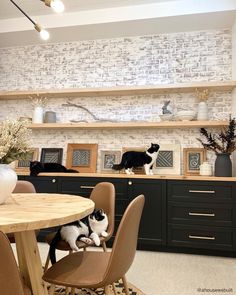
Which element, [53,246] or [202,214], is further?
[202,214]

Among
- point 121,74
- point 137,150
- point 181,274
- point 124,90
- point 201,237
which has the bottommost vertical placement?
point 181,274

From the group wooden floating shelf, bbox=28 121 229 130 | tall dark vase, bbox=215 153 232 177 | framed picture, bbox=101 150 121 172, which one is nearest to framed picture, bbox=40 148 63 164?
wooden floating shelf, bbox=28 121 229 130

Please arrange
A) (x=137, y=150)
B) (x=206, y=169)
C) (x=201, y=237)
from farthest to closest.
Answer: (x=137, y=150), (x=206, y=169), (x=201, y=237)

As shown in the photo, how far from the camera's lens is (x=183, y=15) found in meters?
3.38

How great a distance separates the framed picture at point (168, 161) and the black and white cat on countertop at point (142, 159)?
27 cm

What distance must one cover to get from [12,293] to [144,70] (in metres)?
3.66

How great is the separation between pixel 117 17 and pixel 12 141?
2886 mm

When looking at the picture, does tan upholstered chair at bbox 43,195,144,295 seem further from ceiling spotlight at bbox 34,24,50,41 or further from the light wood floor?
ceiling spotlight at bbox 34,24,50,41

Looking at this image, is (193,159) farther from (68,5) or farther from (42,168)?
(68,5)

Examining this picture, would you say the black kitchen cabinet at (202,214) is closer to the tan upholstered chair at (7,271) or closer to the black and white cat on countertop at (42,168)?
the black and white cat on countertop at (42,168)

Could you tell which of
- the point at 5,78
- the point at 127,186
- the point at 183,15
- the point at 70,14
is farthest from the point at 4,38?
the point at 127,186

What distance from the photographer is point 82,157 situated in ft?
12.9

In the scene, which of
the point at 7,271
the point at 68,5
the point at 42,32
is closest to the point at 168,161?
the point at 42,32

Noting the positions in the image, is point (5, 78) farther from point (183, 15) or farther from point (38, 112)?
point (183, 15)
